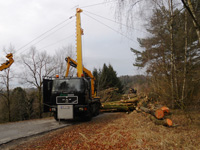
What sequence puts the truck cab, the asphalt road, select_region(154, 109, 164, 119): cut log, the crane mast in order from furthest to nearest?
the crane mast < the truck cab < select_region(154, 109, 164, 119): cut log < the asphalt road

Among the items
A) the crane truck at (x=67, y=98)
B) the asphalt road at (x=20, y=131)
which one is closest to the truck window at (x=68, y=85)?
the crane truck at (x=67, y=98)

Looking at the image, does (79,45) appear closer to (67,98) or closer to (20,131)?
(67,98)

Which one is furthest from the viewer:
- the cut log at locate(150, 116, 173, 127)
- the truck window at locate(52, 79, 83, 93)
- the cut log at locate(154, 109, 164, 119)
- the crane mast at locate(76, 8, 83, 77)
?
the crane mast at locate(76, 8, 83, 77)

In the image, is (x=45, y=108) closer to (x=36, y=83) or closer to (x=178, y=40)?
(x=178, y=40)

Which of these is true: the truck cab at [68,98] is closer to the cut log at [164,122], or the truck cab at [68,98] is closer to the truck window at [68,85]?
the truck window at [68,85]

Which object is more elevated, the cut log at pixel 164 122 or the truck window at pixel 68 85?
the truck window at pixel 68 85

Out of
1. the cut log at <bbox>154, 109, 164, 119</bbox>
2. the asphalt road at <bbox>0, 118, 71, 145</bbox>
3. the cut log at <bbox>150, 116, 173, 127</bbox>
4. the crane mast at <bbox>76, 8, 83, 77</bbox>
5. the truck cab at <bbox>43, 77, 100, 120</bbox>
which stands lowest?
the asphalt road at <bbox>0, 118, 71, 145</bbox>

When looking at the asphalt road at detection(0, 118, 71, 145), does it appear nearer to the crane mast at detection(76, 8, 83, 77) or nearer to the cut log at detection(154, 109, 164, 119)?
the crane mast at detection(76, 8, 83, 77)

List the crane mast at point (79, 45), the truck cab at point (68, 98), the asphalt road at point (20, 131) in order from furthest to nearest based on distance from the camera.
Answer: the crane mast at point (79, 45) → the truck cab at point (68, 98) → the asphalt road at point (20, 131)

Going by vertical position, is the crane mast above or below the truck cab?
above

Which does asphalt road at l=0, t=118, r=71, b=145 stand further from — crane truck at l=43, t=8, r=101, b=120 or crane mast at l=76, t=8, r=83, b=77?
crane mast at l=76, t=8, r=83, b=77

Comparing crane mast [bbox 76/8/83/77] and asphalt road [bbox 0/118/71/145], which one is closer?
asphalt road [bbox 0/118/71/145]

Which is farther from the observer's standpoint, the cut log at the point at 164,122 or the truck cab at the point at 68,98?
the truck cab at the point at 68,98

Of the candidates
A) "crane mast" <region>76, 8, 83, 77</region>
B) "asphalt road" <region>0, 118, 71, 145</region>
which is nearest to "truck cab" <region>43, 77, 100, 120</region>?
"asphalt road" <region>0, 118, 71, 145</region>
